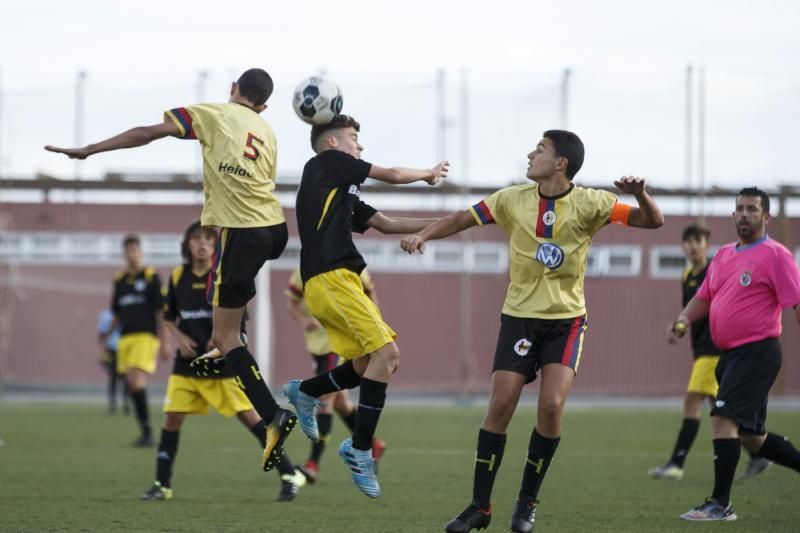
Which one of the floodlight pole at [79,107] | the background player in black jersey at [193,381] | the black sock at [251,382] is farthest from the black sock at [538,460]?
the floodlight pole at [79,107]

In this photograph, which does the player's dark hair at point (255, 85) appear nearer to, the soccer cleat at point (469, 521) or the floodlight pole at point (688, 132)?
the soccer cleat at point (469, 521)

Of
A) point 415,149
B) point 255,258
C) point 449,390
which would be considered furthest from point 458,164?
point 255,258

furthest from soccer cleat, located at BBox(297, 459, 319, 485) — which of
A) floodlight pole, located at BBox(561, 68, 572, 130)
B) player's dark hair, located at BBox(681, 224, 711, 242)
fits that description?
floodlight pole, located at BBox(561, 68, 572, 130)

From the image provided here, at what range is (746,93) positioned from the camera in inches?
835

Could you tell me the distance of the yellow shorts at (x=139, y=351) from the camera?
14453 mm

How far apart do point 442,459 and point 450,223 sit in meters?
5.83

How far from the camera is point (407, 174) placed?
756 cm

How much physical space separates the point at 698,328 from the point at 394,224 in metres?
4.83

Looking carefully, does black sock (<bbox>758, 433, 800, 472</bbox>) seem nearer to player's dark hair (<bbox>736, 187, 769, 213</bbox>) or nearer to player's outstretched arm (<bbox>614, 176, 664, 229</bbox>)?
player's dark hair (<bbox>736, 187, 769, 213</bbox>)

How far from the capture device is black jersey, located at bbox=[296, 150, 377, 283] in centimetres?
738

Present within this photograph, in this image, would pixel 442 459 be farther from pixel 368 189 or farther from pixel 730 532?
pixel 368 189

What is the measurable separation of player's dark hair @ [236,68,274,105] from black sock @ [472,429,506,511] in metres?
2.60

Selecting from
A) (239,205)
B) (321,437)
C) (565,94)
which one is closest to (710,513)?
(239,205)

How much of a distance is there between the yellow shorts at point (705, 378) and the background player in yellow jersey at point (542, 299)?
4.35 meters
